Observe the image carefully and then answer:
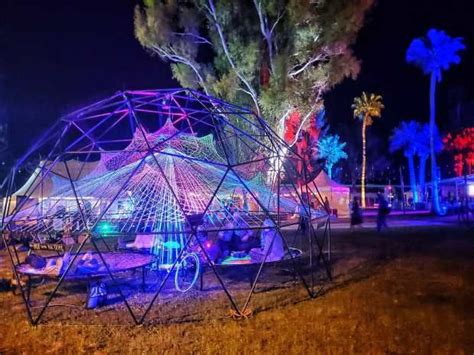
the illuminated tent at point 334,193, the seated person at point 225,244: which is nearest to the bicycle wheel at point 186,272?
the seated person at point 225,244

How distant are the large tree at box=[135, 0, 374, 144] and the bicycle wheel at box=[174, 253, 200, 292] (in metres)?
10.8

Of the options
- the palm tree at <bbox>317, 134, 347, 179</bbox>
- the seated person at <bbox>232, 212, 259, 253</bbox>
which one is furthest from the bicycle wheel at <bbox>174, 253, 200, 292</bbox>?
the palm tree at <bbox>317, 134, 347, 179</bbox>

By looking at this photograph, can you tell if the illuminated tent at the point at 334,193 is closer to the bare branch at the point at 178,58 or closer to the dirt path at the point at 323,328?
the bare branch at the point at 178,58

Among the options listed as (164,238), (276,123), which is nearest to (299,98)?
(276,123)

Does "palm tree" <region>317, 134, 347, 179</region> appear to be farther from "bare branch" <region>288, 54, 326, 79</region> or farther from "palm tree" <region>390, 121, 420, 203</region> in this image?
"bare branch" <region>288, 54, 326, 79</region>

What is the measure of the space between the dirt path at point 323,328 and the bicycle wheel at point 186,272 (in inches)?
64.9

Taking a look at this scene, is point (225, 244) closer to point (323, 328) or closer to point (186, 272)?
point (186, 272)

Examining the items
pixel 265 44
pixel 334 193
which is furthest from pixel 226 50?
pixel 334 193

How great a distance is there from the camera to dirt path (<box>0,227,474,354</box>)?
18.1 feet

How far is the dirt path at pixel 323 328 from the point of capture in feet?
18.1

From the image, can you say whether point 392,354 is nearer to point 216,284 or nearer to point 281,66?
point 216,284

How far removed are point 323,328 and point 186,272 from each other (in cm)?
473

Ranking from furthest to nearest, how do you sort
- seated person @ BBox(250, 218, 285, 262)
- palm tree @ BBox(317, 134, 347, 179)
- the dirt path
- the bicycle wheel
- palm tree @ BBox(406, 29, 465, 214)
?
palm tree @ BBox(317, 134, 347, 179)
palm tree @ BBox(406, 29, 465, 214)
seated person @ BBox(250, 218, 285, 262)
the bicycle wheel
the dirt path

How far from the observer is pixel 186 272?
1028 cm
